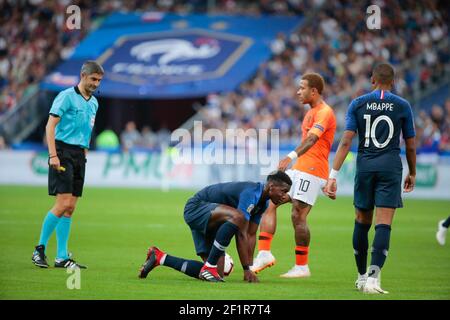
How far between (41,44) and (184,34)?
18.3 ft

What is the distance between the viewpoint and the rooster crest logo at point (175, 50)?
121 feet

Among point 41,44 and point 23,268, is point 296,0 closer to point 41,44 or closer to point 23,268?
point 41,44

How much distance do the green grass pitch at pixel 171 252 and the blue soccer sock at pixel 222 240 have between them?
1.02ft

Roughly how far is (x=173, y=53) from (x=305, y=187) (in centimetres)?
2552

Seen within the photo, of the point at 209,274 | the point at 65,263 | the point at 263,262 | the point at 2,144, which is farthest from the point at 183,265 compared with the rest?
the point at 2,144

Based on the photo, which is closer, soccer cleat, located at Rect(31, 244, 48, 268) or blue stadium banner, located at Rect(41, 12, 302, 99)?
soccer cleat, located at Rect(31, 244, 48, 268)

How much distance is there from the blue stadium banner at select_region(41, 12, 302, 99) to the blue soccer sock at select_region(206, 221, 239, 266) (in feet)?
79.7

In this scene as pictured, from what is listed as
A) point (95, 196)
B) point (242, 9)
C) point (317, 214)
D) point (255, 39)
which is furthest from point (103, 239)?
point (242, 9)

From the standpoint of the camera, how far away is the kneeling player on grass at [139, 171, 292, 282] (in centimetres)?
1066

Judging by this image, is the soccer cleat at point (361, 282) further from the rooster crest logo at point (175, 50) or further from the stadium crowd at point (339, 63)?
the rooster crest logo at point (175, 50)

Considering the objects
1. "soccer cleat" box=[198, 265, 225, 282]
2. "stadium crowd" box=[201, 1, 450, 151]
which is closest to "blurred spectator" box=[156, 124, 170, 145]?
"stadium crowd" box=[201, 1, 450, 151]

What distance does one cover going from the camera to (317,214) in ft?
71.7

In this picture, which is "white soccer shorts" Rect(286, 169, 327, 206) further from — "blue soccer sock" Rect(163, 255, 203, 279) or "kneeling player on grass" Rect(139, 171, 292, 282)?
"blue soccer sock" Rect(163, 255, 203, 279)

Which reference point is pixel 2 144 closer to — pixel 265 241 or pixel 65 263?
pixel 65 263
